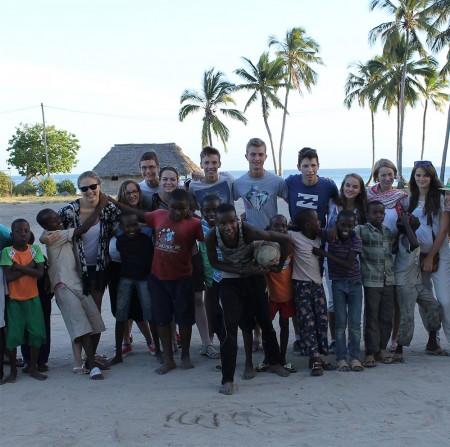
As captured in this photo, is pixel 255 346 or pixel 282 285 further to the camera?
pixel 255 346

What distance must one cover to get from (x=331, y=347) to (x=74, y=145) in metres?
44.6

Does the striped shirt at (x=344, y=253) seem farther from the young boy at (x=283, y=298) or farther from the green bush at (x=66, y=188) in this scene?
the green bush at (x=66, y=188)

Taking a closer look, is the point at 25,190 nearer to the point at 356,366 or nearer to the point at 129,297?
the point at 129,297

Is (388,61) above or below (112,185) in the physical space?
above

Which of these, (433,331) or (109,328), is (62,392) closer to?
(109,328)

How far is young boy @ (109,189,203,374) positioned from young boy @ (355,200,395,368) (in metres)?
1.56

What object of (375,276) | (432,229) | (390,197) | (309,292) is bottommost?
(309,292)

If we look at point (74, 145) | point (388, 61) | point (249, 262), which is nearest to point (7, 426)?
point (249, 262)

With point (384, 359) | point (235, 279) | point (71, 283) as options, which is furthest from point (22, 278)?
point (384, 359)

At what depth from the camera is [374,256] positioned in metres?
5.35

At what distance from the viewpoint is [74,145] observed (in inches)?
1876

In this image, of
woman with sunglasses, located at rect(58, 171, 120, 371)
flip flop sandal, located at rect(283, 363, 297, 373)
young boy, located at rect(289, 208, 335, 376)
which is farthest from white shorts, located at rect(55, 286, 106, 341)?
young boy, located at rect(289, 208, 335, 376)

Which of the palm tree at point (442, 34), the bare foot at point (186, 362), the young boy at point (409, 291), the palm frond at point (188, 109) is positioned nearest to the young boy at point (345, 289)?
the young boy at point (409, 291)

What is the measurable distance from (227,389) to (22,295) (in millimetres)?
2068
